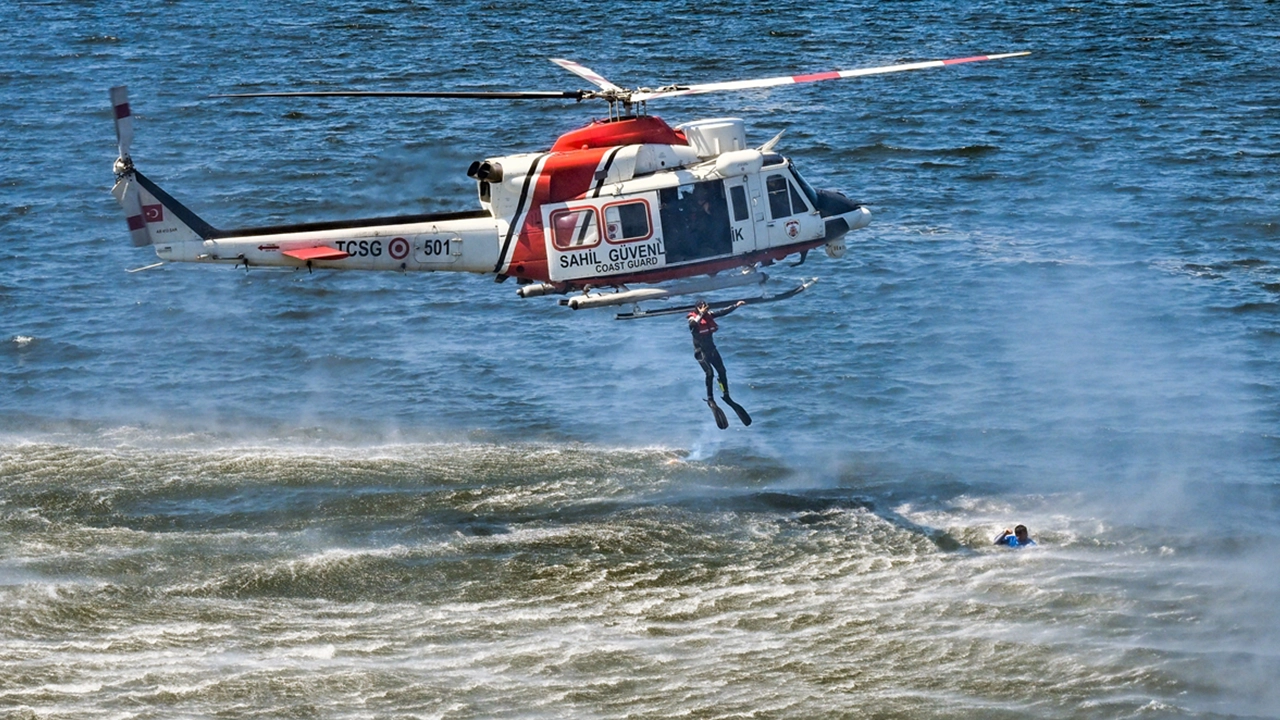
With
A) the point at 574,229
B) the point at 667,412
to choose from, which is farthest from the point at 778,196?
the point at 667,412

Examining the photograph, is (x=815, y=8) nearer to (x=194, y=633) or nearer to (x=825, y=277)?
(x=825, y=277)

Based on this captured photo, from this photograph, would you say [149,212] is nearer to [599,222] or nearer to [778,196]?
[599,222]

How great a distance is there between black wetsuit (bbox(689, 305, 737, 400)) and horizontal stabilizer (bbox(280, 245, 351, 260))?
231 inches

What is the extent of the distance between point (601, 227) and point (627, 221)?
439 mm

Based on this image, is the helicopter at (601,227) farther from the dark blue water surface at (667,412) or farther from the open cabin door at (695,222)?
the dark blue water surface at (667,412)

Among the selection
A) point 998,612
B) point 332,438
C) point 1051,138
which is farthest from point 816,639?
point 1051,138

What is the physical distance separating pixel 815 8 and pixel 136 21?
1024 inches

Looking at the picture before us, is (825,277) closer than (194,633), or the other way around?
(194,633)

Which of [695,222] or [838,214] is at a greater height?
[695,222]

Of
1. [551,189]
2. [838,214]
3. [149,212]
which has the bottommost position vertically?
[838,214]

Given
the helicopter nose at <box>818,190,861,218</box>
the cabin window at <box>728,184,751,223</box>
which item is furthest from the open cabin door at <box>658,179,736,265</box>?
the helicopter nose at <box>818,190,861,218</box>

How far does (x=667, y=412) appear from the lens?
1321 inches

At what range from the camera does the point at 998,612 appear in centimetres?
2488

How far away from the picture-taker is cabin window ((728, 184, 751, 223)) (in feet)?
88.3
